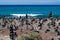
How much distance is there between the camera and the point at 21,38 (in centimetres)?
2773

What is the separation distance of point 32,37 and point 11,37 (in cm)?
558

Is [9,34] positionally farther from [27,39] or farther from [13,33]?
[27,39]

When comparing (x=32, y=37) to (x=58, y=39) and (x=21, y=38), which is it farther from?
(x=58, y=39)

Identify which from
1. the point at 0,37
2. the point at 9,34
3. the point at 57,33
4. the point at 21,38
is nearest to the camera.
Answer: the point at 21,38

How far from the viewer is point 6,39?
3262 cm

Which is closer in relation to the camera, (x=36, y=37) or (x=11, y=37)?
(x=36, y=37)

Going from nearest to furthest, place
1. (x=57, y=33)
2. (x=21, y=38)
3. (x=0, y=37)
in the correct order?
(x=21, y=38) < (x=0, y=37) < (x=57, y=33)

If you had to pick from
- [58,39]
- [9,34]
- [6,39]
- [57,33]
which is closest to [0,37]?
[6,39]

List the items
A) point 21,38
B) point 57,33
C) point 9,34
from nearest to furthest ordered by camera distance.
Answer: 1. point 21,38
2. point 9,34
3. point 57,33

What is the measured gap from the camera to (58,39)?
33.9 m

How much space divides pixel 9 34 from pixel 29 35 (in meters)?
7.28

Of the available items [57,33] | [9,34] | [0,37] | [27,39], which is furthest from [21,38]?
[57,33]

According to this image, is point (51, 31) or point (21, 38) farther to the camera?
point (51, 31)

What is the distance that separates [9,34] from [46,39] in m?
4.53
